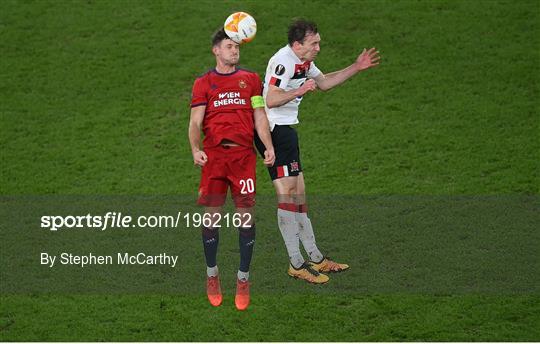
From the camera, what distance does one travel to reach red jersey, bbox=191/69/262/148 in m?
11.3

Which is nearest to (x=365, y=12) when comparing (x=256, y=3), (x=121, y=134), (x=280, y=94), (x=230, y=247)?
(x=256, y=3)

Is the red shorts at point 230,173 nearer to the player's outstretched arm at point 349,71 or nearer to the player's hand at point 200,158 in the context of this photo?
the player's hand at point 200,158

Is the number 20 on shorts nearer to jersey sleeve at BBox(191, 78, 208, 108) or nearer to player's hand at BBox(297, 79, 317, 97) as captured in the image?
jersey sleeve at BBox(191, 78, 208, 108)

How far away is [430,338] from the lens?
624 inches

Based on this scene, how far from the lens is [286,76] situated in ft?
40.0

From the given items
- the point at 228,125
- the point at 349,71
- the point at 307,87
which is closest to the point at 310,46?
the point at 349,71

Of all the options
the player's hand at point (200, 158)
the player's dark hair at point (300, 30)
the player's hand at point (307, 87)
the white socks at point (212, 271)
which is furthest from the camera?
the player's dark hair at point (300, 30)

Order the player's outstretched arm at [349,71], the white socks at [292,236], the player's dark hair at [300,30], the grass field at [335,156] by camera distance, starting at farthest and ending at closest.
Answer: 1. the grass field at [335,156]
2. the white socks at [292,236]
3. the player's outstretched arm at [349,71]
4. the player's dark hair at [300,30]

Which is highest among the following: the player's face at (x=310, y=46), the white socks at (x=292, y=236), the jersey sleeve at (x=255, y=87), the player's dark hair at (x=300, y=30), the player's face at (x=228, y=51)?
the player's dark hair at (x=300, y=30)

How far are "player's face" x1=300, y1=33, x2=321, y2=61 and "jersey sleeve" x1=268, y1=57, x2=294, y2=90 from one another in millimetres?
211

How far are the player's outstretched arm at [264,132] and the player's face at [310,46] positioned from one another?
118cm

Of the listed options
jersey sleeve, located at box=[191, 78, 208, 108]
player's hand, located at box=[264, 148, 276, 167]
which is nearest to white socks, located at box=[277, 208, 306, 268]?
player's hand, located at box=[264, 148, 276, 167]

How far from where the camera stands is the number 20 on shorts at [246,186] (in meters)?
11.4

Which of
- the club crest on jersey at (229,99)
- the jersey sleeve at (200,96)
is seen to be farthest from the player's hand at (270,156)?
the jersey sleeve at (200,96)
